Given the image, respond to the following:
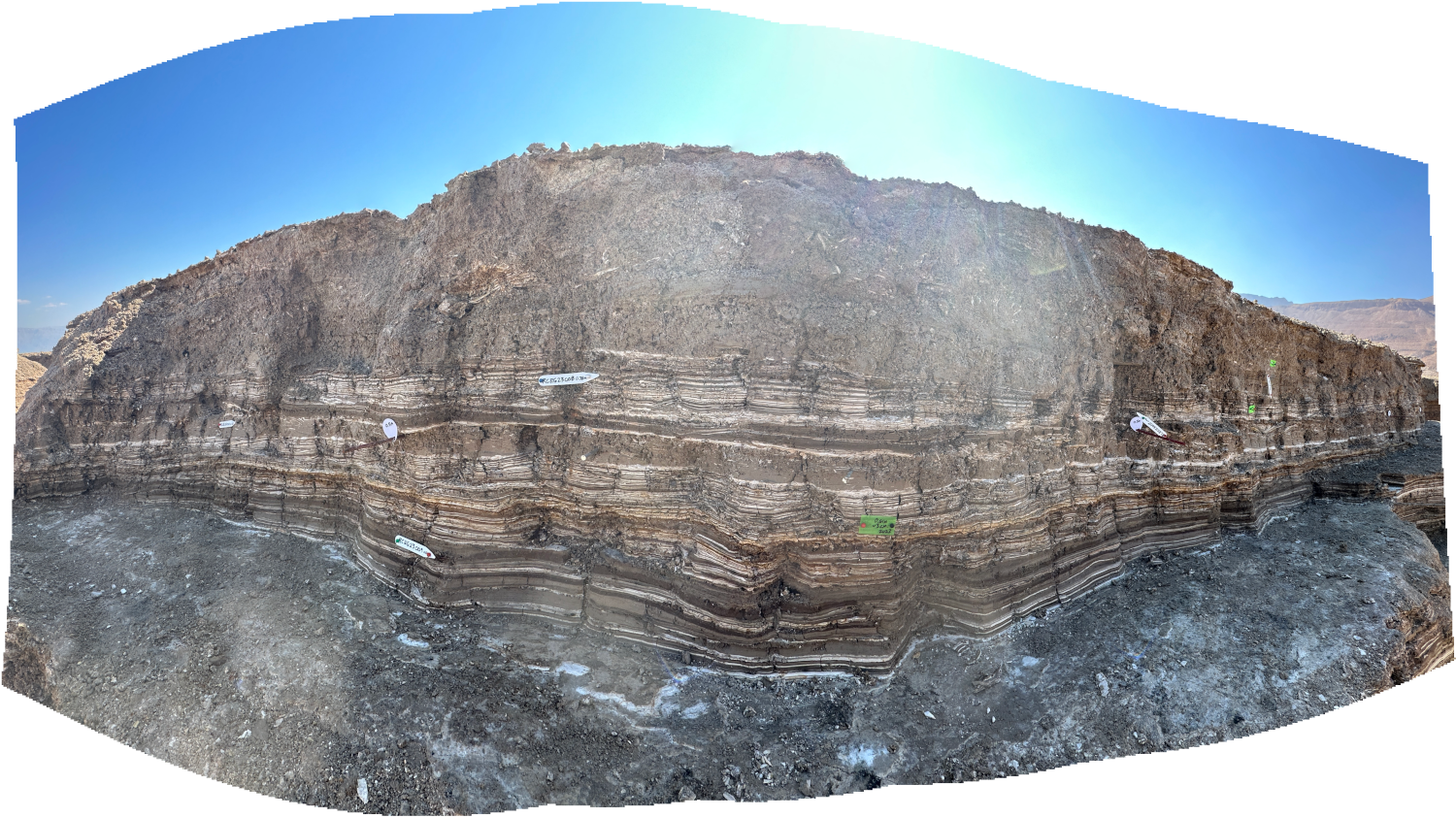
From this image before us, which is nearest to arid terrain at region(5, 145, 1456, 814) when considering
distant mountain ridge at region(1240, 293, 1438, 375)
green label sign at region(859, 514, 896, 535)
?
green label sign at region(859, 514, 896, 535)

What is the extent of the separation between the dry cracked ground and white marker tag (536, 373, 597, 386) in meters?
2.45

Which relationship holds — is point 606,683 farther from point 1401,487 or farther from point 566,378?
point 1401,487

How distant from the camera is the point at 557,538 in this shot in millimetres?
6770

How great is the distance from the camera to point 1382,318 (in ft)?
24.5

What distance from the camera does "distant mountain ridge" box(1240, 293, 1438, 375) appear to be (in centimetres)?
633

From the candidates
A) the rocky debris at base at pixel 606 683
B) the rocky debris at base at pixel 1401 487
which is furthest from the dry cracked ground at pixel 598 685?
the rocky debris at base at pixel 1401 487

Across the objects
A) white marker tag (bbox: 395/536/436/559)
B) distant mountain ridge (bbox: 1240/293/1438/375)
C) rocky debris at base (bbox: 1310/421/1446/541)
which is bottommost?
white marker tag (bbox: 395/536/436/559)

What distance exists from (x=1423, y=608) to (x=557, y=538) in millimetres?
9036

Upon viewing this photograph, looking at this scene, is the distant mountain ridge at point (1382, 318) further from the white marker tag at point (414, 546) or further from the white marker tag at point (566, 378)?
the white marker tag at point (414, 546)

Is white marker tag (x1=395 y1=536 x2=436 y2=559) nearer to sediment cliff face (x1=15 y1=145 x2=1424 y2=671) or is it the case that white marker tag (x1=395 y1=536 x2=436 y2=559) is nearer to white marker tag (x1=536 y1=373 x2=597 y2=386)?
sediment cliff face (x1=15 y1=145 x2=1424 y2=671)

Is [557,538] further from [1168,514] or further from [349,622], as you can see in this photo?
[1168,514]

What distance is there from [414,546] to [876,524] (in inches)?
189

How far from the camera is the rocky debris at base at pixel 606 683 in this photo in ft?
15.6

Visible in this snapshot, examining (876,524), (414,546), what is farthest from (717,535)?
(414,546)
